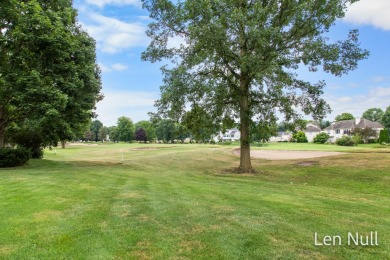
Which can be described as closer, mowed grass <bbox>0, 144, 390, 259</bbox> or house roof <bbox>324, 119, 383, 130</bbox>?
mowed grass <bbox>0, 144, 390, 259</bbox>

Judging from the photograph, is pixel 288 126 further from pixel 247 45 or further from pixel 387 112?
pixel 387 112

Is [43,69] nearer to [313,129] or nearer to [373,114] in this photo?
[313,129]

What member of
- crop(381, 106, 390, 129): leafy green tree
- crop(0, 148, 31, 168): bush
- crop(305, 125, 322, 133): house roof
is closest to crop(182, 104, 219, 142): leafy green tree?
crop(0, 148, 31, 168): bush

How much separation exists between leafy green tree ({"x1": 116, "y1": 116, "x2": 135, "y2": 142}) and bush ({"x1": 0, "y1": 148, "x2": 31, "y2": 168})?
86.2 metres

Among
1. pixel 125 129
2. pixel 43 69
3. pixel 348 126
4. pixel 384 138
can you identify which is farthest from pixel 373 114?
pixel 43 69

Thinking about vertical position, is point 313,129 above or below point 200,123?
above

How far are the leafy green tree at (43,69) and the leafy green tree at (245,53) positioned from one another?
4.88 meters

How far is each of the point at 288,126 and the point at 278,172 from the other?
3.23 metres

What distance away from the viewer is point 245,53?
56.2 ft

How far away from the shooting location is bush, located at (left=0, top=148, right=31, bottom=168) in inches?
762

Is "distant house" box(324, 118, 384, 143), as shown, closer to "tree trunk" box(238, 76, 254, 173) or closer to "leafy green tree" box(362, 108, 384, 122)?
"leafy green tree" box(362, 108, 384, 122)

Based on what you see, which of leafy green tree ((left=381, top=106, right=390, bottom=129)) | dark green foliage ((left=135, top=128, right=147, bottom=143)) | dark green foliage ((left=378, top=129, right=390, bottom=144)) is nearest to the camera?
dark green foliage ((left=378, top=129, right=390, bottom=144))

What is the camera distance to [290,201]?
→ 29.5ft

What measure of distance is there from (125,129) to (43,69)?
293 ft
